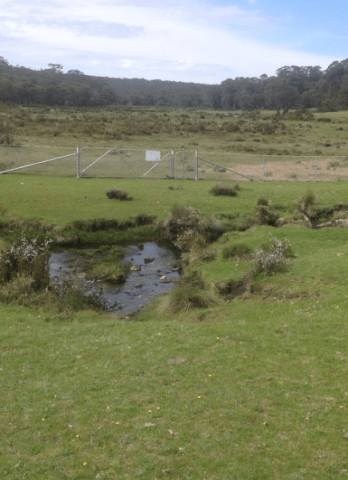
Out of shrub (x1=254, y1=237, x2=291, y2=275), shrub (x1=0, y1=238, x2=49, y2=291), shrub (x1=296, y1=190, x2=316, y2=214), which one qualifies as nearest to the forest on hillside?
shrub (x1=296, y1=190, x2=316, y2=214)

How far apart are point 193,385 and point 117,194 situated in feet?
54.1

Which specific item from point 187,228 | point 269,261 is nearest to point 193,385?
point 269,261

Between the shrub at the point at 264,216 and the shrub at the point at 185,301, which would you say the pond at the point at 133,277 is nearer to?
the shrub at the point at 185,301

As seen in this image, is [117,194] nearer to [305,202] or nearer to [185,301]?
[305,202]

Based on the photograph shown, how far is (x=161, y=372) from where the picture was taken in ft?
29.0

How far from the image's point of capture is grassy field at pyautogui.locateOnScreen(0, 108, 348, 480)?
6.47m

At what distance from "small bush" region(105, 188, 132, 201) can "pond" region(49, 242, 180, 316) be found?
497 cm

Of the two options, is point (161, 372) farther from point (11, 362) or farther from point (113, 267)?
point (113, 267)

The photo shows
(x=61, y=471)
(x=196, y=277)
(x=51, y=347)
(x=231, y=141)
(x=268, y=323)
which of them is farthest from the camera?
(x=231, y=141)

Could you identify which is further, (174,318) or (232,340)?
(174,318)

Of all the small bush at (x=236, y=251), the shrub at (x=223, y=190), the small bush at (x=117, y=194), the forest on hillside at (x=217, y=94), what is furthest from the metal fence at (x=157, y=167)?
the forest on hillside at (x=217, y=94)

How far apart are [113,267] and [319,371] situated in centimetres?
919

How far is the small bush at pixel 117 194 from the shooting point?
2392cm

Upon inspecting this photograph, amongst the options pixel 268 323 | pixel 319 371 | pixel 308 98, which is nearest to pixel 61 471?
pixel 319 371
